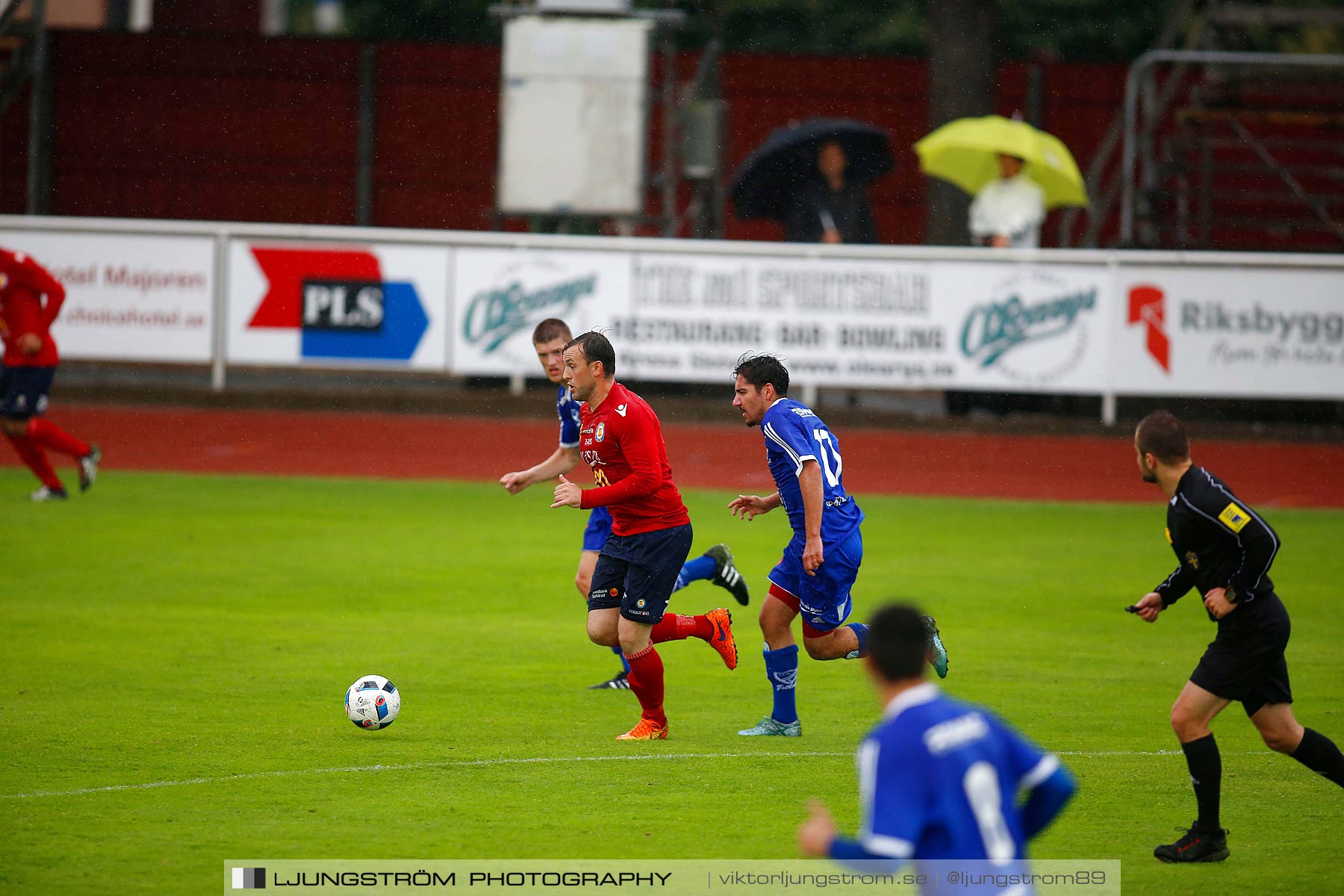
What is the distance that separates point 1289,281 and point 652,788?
14.5 m

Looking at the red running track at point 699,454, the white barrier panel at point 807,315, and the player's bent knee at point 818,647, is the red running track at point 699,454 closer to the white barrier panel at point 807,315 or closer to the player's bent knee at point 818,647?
the white barrier panel at point 807,315

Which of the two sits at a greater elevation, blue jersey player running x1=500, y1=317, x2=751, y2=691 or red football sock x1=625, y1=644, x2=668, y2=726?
blue jersey player running x1=500, y1=317, x2=751, y2=691

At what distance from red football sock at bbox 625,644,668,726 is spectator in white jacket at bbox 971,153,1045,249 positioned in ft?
42.1

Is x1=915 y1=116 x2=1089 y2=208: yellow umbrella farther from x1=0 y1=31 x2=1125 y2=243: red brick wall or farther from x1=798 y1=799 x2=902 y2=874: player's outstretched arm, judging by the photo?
x1=798 y1=799 x2=902 y2=874: player's outstretched arm

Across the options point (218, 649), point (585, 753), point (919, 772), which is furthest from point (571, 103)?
point (919, 772)

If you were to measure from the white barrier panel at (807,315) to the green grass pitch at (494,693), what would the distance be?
3.94 metres

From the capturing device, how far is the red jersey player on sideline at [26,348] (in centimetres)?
1412

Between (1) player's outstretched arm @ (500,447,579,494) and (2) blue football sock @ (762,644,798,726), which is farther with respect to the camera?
(1) player's outstretched arm @ (500,447,579,494)

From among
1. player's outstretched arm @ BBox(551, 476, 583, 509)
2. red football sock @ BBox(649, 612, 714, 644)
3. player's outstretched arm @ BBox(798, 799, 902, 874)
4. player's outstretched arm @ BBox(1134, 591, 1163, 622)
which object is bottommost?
red football sock @ BBox(649, 612, 714, 644)

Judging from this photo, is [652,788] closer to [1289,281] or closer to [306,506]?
[306,506]

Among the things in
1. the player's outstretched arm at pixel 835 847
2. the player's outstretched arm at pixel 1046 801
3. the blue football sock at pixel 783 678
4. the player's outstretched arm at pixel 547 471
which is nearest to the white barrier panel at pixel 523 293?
the player's outstretched arm at pixel 547 471

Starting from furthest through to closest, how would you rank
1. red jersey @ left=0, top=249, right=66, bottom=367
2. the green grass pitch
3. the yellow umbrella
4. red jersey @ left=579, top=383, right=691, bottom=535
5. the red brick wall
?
the red brick wall, the yellow umbrella, red jersey @ left=0, top=249, right=66, bottom=367, red jersey @ left=579, top=383, right=691, bottom=535, the green grass pitch

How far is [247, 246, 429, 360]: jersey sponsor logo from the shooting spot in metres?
19.4

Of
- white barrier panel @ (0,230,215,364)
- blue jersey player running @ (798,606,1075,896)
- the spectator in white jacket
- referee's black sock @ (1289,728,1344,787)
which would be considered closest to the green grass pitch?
referee's black sock @ (1289,728,1344,787)
